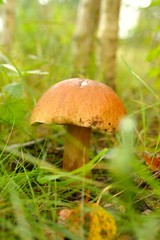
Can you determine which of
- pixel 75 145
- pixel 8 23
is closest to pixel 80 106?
pixel 75 145

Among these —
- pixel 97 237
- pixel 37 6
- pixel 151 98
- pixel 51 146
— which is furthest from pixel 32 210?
pixel 37 6

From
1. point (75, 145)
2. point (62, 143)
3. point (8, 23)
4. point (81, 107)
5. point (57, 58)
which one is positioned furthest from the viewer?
point (8, 23)

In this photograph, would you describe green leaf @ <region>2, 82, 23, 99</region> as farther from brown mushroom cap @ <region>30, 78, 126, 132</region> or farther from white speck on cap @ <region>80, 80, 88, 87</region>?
white speck on cap @ <region>80, 80, 88, 87</region>

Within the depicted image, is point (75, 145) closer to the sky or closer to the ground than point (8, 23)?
closer to the ground

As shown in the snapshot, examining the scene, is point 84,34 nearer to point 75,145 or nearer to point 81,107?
point 75,145

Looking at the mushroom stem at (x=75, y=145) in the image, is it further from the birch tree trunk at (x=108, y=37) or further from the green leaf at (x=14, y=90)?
the birch tree trunk at (x=108, y=37)

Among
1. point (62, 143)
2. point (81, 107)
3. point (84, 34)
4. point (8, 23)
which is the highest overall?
point (8, 23)

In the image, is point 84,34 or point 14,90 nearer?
point 14,90

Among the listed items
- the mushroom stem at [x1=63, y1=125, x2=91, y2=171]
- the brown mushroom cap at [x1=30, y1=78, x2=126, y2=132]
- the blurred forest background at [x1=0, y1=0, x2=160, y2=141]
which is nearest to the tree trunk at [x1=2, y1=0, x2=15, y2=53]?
the blurred forest background at [x1=0, y1=0, x2=160, y2=141]
